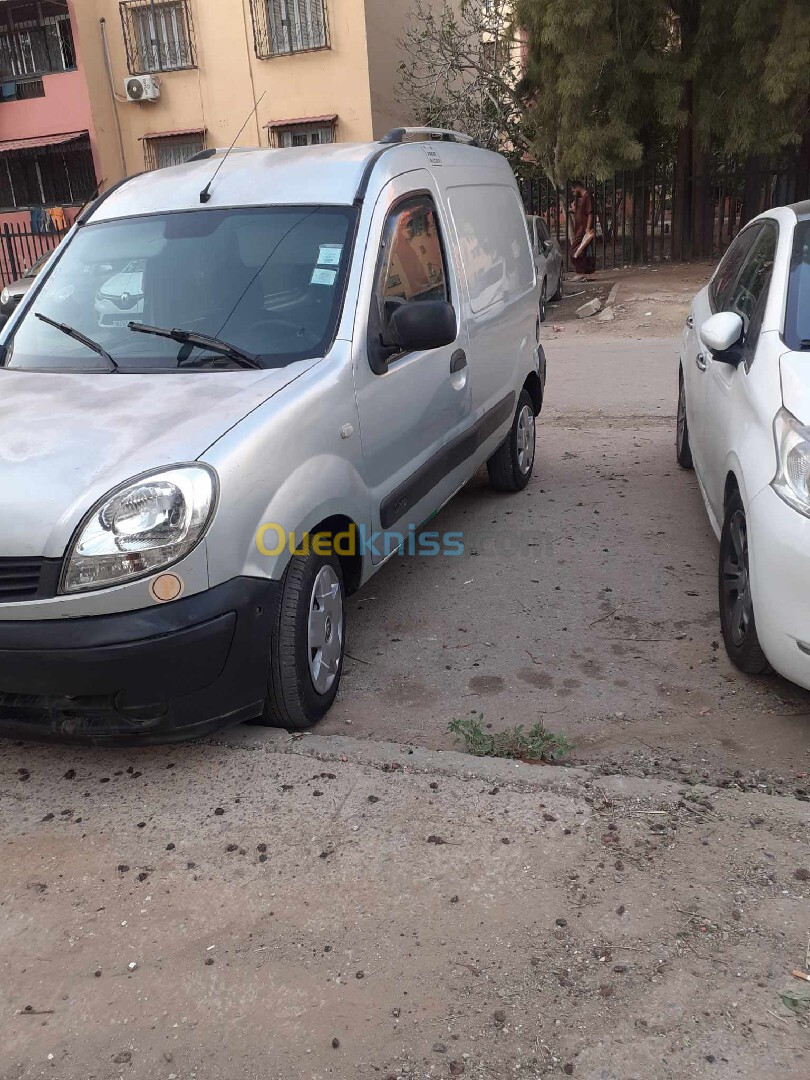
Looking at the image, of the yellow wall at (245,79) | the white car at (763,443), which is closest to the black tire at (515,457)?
the white car at (763,443)

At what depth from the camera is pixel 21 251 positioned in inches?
869

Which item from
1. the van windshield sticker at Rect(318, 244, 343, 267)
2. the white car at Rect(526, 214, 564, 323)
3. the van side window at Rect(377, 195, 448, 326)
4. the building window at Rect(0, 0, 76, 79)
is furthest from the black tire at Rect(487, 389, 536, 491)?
the building window at Rect(0, 0, 76, 79)

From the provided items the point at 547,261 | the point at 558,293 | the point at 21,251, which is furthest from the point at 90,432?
the point at 21,251

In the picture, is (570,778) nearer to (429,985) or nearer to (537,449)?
(429,985)

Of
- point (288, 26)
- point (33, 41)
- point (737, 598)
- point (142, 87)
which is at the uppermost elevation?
point (33, 41)

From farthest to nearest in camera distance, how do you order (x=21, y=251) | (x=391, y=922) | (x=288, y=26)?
(x=21, y=251) → (x=288, y=26) → (x=391, y=922)

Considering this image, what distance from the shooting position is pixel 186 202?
13.3 feet

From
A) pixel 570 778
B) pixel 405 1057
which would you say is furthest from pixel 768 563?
pixel 405 1057

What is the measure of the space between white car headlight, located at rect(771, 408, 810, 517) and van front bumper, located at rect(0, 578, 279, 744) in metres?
1.68

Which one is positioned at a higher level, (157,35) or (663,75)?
(157,35)

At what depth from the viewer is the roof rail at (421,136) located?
445 cm

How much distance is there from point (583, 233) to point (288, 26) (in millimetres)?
7988

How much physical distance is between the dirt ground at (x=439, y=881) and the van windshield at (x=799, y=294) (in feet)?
4.12

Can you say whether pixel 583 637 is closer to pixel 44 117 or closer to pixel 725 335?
pixel 725 335
